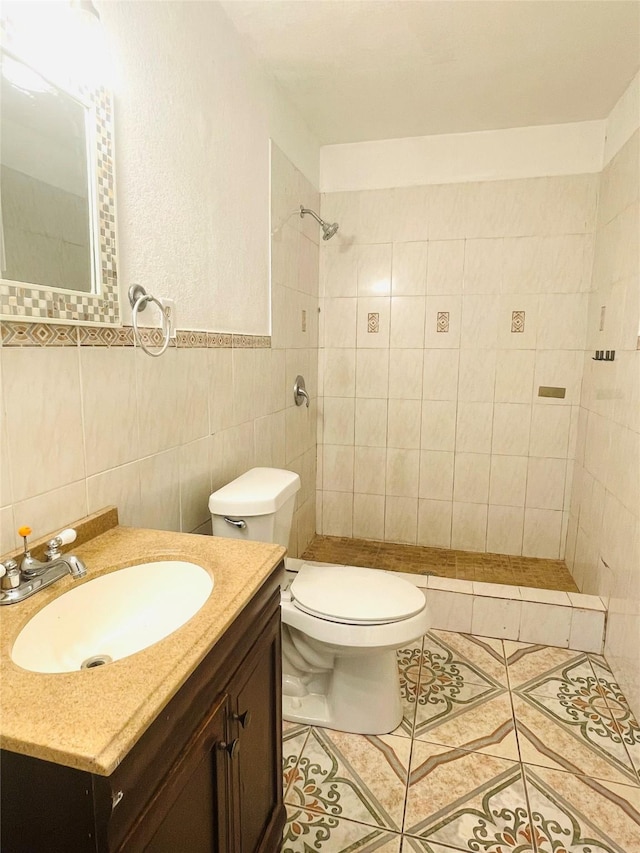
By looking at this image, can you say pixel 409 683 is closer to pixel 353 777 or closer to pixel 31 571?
pixel 353 777

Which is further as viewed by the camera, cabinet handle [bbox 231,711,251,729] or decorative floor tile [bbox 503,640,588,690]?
decorative floor tile [bbox 503,640,588,690]

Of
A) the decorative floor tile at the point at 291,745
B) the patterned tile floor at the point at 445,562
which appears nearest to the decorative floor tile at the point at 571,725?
the patterned tile floor at the point at 445,562

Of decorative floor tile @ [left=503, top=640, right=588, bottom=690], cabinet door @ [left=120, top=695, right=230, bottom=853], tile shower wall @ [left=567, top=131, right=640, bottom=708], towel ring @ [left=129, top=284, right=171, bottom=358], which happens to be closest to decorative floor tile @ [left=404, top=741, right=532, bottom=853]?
decorative floor tile @ [left=503, top=640, right=588, bottom=690]

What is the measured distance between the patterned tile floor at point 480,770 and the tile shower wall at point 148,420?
881 mm

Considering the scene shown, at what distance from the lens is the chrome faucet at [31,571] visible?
883 millimetres

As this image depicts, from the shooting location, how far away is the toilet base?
1679mm

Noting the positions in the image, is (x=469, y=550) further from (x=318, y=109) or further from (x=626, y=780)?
(x=318, y=109)

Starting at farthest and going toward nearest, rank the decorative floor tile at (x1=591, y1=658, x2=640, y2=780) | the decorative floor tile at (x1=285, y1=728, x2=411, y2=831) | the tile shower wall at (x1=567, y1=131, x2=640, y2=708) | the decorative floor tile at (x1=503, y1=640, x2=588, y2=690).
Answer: the decorative floor tile at (x1=503, y1=640, x2=588, y2=690)
the tile shower wall at (x1=567, y1=131, x2=640, y2=708)
the decorative floor tile at (x1=591, y1=658, x2=640, y2=780)
the decorative floor tile at (x1=285, y1=728, x2=411, y2=831)

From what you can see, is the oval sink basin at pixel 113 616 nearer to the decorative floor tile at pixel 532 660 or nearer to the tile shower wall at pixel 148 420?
Answer: the tile shower wall at pixel 148 420

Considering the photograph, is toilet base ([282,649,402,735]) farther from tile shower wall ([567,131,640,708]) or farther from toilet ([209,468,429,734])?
tile shower wall ([567,131,640,708])

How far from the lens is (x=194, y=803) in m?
0.81

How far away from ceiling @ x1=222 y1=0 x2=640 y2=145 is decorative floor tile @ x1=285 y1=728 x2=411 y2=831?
2407 mm

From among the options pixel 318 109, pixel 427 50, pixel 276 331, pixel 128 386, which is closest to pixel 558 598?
pixel 276 331

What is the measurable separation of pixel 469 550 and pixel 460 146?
2.22 meters
